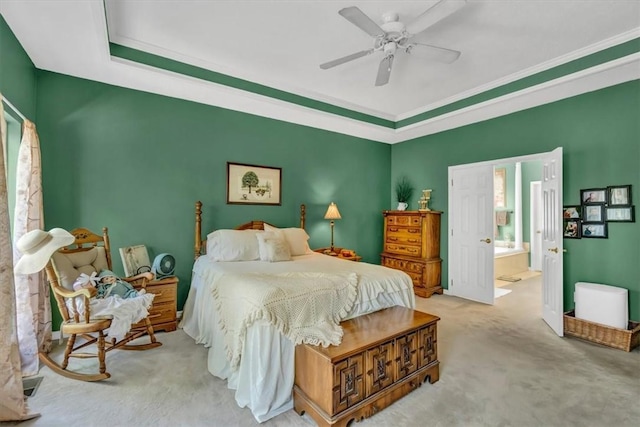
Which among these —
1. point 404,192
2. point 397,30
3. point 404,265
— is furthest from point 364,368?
point 404,192

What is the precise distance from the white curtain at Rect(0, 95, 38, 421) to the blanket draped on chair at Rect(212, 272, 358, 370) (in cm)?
124

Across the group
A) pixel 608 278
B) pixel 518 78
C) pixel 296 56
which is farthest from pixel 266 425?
pixel 518 78

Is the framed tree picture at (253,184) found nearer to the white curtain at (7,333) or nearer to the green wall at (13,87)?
the green wall at (13,87)

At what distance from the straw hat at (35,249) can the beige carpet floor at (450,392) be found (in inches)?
36.1

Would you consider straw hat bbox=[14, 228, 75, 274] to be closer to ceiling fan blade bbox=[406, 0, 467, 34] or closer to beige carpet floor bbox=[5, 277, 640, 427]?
beige carpet floor bbox=[5, 277, 640, 427]

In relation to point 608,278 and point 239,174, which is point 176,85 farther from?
point 608,278

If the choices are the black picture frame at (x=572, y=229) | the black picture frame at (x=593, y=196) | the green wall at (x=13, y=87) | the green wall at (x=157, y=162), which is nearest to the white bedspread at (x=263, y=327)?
the green wall at (x=157, y=162)

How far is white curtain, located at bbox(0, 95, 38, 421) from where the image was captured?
5.75 ft

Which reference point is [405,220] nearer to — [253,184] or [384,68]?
[253,184]

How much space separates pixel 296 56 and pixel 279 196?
2.02 m

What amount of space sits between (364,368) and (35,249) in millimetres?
2605

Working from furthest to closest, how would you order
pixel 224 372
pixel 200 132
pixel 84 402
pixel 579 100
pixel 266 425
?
pixel 200 132
pixel 579 100
pixel 224 372
pixel 84 402
pixel 266 425

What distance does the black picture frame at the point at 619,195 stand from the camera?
130 inches

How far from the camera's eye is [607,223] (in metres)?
3.44
